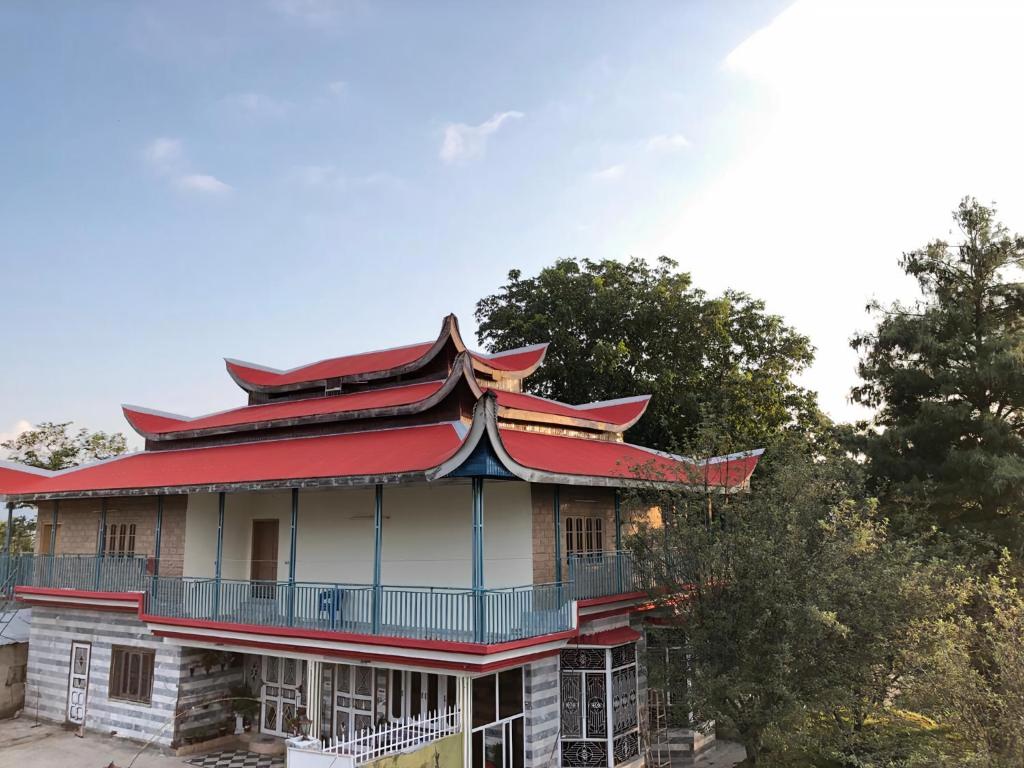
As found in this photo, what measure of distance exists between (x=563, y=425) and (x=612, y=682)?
21.9ft

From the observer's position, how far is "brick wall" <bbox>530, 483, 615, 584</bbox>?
600 inches

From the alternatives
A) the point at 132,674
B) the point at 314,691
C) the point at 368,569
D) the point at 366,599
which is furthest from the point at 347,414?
the point at 132,674

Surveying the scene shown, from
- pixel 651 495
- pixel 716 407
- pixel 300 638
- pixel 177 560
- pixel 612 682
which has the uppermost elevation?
pixel 716 407

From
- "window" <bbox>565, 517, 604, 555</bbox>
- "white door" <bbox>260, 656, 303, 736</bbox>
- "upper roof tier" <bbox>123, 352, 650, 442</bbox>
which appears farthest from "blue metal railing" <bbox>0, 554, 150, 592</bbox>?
"window" <bbox>565, 517, 604, 555</bbox>

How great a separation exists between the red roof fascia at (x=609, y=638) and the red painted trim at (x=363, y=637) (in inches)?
21.2

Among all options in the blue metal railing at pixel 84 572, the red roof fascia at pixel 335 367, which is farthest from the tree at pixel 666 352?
the blue metal railing at pixel 84 572

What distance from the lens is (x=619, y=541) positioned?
16.7 meters

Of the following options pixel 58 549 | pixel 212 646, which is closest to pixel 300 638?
pixel 212 646

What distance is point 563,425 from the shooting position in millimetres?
19203

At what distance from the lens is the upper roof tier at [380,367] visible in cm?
1820

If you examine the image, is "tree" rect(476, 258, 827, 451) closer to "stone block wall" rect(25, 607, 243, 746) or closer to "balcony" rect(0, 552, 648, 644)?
"balcony" rect(0, 552, 648, 644)

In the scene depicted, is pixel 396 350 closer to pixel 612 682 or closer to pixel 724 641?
pixel 612 682

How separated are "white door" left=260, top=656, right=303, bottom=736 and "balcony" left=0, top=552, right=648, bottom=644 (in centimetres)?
169

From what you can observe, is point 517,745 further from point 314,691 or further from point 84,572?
point 84,572
